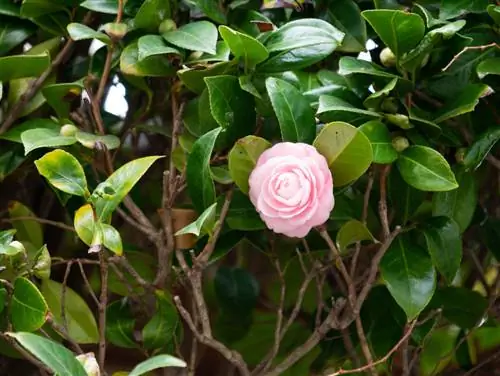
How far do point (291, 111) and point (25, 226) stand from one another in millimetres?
445

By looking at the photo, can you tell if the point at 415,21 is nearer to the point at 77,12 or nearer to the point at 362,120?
the point at 362,120

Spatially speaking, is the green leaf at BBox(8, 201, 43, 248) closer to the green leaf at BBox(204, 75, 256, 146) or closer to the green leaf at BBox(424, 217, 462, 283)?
the green leaf at BBox(204, 75, 256, 146)

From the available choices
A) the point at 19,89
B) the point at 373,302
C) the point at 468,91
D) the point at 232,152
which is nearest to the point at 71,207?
the point at 19,89

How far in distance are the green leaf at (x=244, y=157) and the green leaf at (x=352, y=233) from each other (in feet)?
0.42

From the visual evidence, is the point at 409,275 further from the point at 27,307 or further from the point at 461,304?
the point at 27,307

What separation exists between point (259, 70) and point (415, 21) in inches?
7.0

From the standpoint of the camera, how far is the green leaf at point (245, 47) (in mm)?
830

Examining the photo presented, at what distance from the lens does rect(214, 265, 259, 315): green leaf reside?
114 cm

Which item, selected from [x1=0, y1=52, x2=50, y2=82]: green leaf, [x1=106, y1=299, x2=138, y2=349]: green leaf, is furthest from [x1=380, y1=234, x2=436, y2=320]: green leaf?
[x1=0, y1=52, x2=50, y2=82]: green leaf

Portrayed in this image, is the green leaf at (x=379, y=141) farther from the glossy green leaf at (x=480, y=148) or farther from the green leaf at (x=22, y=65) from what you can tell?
the green leaf at (x=22, y=65)

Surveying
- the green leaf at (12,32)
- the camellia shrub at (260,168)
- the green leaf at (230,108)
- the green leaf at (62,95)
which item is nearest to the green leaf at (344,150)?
the camellia shrub at (260,168)

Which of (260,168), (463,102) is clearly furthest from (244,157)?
(463,102)

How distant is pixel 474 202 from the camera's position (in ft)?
3.09

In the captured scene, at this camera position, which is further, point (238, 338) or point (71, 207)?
point (238, 338)
